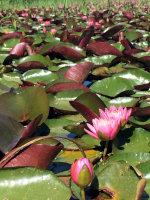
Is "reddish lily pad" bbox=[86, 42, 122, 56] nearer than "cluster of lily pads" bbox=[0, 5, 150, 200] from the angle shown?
No

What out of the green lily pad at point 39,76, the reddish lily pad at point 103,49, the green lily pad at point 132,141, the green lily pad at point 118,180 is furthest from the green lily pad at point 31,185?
the reddish lily pad at point 103,49

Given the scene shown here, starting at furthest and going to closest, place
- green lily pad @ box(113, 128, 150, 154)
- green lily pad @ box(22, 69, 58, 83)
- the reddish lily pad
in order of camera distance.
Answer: the reddish lily pad, green lily pad @ box(22, 69, 58, 83), green lily pad @ box(113, 128, 150, 154)

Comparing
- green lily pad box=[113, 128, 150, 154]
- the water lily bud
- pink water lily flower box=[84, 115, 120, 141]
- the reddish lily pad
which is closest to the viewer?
the water lily bud

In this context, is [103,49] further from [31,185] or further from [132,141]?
[31,185]

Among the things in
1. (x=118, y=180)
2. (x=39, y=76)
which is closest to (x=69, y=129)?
(x=118, y=180)

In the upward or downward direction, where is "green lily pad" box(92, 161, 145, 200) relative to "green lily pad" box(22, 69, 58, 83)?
upward

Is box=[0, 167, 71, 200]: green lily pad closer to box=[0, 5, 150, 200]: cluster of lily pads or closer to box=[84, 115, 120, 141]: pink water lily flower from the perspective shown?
box=[0, 5, 150, 200]: cluster of lily pads

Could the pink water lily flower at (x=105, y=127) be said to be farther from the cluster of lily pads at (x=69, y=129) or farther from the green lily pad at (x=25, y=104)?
the green lily pad at (x=25, y=104)

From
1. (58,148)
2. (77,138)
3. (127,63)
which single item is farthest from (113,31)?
(58,148)

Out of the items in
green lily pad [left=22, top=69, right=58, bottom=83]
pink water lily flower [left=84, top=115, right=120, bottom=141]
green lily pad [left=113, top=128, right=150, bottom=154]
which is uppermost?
pink water lily flower [left=84, top=115, right=120, bottom=141]

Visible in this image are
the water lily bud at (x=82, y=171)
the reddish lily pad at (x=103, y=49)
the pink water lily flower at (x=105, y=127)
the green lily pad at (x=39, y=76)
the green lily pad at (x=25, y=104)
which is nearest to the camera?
the water lily bud at (x=82, y=171)

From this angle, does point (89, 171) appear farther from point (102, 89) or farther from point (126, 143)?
point (102, 89)

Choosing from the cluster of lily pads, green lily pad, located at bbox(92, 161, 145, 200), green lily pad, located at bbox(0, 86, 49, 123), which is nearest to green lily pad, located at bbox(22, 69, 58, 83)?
the cluster of lily pads

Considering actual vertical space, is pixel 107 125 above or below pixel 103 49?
above
